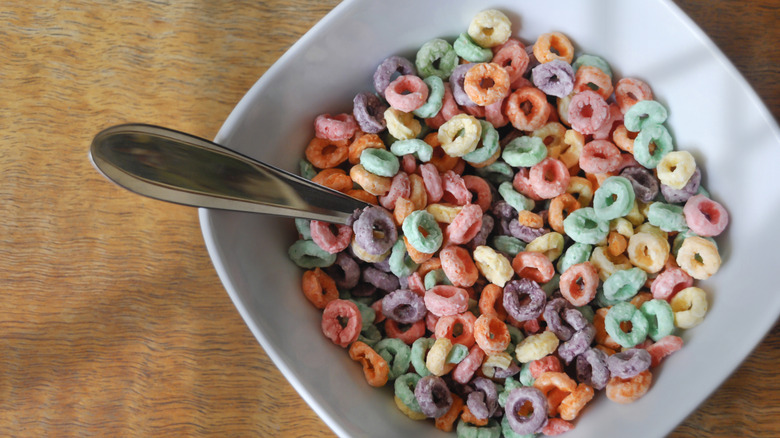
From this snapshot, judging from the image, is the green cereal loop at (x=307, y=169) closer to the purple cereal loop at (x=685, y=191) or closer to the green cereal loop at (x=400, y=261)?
the green cereal loop at (x=400, y=261)

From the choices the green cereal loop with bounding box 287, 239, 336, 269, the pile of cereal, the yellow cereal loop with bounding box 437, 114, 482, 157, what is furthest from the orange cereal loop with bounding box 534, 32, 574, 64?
the green cereal loop with bounding box 287, 239, 336, 269

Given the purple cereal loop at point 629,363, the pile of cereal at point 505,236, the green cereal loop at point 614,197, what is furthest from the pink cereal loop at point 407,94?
the purple cereal loop at point 629,363

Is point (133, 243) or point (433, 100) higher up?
point (433, 100)

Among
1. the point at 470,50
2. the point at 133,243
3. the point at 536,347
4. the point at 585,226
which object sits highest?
the point at 470,50

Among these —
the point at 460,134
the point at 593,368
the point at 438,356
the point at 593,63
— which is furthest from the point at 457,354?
the point at 593,63

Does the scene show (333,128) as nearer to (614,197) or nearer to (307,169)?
(307,169)

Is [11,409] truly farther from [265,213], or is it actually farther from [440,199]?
[440,199]

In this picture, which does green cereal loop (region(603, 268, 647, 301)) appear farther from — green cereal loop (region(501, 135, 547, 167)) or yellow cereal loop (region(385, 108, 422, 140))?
yellow cereal loop (region(385, 108, 422, 140))
